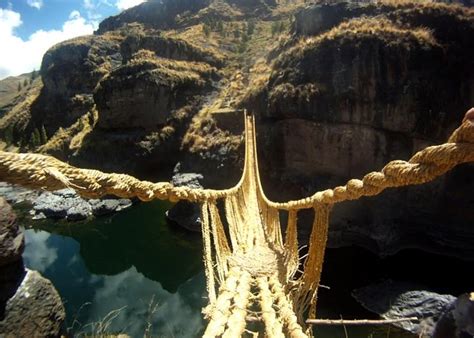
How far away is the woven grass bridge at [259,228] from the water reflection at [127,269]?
424 cm

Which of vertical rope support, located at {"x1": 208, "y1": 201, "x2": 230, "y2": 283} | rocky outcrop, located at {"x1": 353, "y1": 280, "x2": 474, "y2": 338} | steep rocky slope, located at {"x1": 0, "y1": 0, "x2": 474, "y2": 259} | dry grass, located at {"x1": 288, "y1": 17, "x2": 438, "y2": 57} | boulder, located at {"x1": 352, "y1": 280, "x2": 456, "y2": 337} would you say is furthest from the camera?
dry grass, located at {"x1": 288, "y1": 17, "x2": 438, "y2": 57}

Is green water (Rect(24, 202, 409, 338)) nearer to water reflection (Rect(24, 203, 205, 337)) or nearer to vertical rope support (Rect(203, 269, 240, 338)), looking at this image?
water reflection (Rect(24, 203, 205, 337))

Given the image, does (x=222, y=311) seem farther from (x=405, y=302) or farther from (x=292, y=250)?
(x=405, y=302)

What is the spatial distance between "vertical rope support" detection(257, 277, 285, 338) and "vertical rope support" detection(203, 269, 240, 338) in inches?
9.4

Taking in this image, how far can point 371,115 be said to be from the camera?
1365cm

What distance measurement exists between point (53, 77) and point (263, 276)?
36.3 meters

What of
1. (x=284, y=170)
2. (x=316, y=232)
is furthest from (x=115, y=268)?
(x=316, y=232)

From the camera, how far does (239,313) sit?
2434 millimetres

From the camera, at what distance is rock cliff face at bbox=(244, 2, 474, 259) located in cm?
1308

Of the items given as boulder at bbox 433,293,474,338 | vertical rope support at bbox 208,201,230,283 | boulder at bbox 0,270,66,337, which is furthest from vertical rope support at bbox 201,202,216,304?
boulder at bbox 433,293,474,338

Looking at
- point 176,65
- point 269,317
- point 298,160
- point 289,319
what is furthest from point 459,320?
point 176,65

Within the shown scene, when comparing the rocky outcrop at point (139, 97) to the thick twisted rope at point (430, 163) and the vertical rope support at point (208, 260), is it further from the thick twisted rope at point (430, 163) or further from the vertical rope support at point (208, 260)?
the thick twisted rope at point (430, 163)

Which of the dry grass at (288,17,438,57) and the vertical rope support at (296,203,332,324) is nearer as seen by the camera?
the vertical rope support at (296,203,332,324)

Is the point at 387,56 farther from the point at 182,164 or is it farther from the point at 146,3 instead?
the point at 146,3
